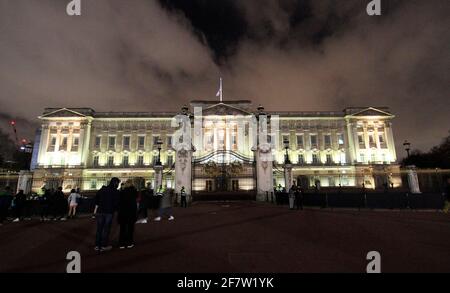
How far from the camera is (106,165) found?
5559 cm

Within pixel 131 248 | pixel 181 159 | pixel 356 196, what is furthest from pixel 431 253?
pixel 181 159

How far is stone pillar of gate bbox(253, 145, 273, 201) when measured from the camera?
64.7 feet

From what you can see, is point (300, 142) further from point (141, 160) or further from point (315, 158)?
point (141, 160)

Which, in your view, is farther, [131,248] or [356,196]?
[356,196]

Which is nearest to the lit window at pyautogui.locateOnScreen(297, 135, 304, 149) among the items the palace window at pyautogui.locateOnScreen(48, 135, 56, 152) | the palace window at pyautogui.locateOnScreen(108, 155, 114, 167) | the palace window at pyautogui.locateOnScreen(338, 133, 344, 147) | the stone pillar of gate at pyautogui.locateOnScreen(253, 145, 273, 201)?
the palace window at pyautogui.locateOnScreen(338, 133, 344, 147)

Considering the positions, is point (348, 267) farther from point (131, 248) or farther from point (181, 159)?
point (181, 159)

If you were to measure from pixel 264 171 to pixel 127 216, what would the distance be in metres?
14.6

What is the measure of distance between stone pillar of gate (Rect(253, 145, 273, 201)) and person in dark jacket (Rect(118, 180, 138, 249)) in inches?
560

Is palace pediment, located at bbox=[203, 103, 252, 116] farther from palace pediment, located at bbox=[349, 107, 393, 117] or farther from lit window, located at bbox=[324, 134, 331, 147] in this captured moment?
palace pediment, located at bbox=[349, 107, 393, 117]

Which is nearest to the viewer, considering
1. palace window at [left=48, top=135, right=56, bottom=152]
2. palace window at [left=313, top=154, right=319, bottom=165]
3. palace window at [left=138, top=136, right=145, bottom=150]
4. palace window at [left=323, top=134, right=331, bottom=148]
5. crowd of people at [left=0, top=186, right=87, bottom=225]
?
crowd of people at [left=0, top=186, right=87, bottom=225]

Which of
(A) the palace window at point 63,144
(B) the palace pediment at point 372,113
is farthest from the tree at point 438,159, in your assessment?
(A) the palace window at point 63,144

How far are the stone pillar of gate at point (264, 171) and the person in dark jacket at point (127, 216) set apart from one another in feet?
46.7
